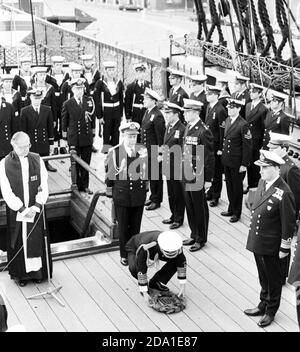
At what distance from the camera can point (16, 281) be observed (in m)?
7.05

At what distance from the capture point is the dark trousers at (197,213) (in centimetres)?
772

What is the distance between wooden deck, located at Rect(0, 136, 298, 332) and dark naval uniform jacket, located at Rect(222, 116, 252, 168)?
2.88 ft

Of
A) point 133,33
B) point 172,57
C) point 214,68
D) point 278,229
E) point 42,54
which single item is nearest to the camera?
point 278,229

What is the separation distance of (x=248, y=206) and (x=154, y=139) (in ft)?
4.81

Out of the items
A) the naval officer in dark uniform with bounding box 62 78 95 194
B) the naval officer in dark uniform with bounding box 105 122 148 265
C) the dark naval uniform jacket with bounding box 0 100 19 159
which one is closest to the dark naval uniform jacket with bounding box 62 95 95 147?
the naval officer in dark uniform with bounding box 62 78 95 194

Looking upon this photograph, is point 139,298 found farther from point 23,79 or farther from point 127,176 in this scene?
point 23,79

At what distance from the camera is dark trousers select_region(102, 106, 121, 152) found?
36.2ft

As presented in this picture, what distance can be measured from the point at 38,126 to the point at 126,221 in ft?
9.23

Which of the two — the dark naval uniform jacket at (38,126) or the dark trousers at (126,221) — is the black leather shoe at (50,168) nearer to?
the dark naval uniform jacket at (38,126)

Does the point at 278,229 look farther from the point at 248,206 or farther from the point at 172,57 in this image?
the point at 172,57

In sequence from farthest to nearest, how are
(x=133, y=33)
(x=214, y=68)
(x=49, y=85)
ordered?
(x=133, y=33), (x=214, y=68), (x=49, y=85)

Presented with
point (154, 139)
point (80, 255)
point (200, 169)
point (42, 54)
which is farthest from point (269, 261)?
point (42, 54)

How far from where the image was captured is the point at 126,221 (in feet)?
24.2

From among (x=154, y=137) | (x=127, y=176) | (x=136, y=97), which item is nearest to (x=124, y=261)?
(x=127, y=176)
